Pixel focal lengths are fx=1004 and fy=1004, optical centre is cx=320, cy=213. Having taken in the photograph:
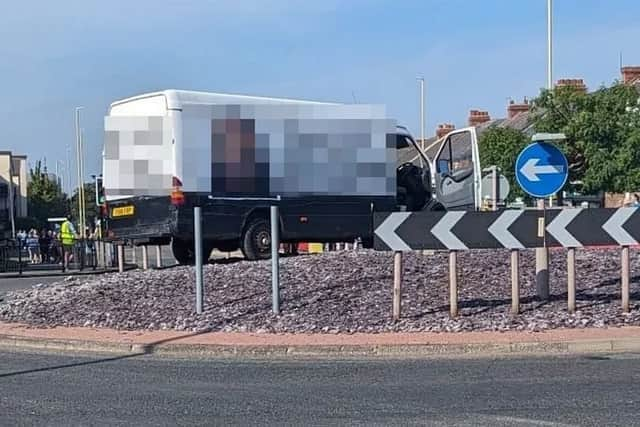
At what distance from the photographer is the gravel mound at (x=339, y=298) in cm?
1323

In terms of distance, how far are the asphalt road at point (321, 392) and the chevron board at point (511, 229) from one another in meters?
2.44

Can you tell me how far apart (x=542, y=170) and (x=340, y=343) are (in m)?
3.80

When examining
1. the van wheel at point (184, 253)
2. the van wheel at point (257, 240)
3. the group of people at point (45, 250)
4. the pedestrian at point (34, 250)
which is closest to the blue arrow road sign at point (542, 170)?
the van wheel at point (257, 240)

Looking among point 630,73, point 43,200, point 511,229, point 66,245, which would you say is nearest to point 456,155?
point 511,229

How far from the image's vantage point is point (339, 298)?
14.4 metres

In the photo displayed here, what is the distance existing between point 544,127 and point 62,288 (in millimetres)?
25828

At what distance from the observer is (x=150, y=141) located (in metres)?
18.5

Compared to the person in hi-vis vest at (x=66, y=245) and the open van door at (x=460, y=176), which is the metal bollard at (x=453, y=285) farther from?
the person in hi-vis vest at (x=66, y=245)

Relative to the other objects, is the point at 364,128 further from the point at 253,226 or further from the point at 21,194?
the point at 21,194

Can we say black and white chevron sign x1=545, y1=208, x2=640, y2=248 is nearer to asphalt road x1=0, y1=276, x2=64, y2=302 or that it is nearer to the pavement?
the pavement

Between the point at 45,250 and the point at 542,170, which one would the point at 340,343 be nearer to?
the point at 542,170

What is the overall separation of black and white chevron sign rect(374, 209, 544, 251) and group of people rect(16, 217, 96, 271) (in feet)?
61.4

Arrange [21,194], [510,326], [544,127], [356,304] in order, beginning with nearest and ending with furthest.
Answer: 1. [510,326]
2. [356,304]
3. [544,127]
4. [21,194]

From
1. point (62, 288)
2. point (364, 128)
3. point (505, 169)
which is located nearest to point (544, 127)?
point (505, 169)
